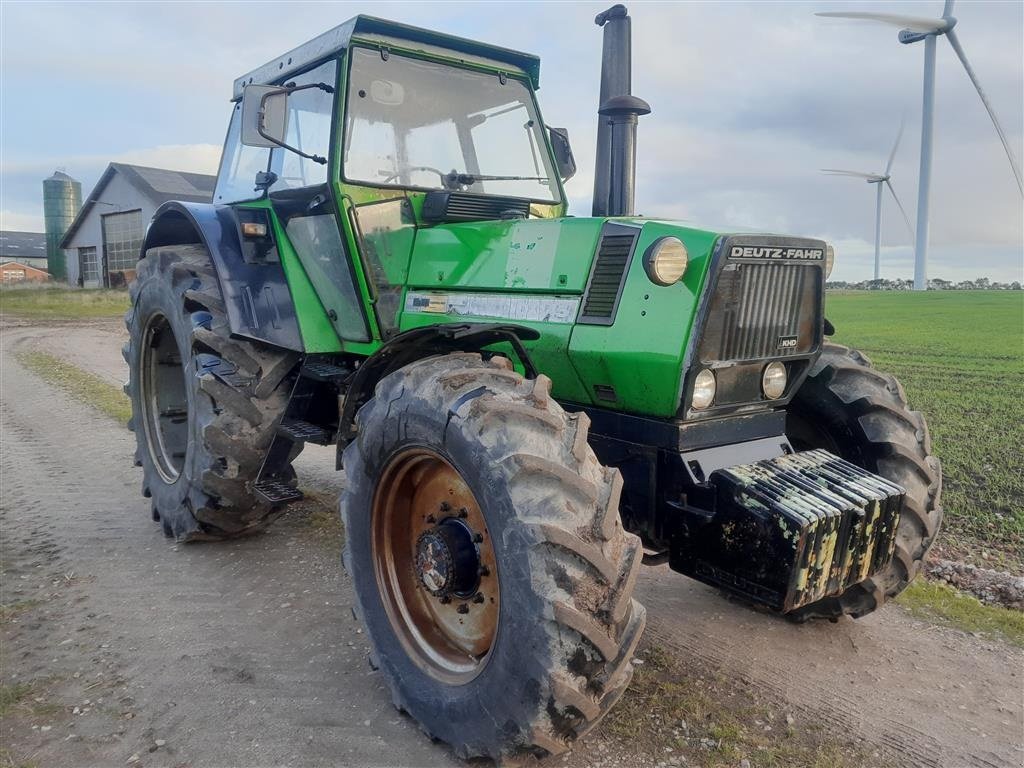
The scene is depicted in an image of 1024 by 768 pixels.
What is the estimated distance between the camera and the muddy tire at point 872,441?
3705 mm

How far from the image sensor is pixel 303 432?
4582mm

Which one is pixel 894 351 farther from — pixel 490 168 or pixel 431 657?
pixel 431 657

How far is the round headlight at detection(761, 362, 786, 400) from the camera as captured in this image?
360 centimetres

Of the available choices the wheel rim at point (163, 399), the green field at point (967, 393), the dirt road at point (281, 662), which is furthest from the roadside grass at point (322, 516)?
the green field at point (967, 393)

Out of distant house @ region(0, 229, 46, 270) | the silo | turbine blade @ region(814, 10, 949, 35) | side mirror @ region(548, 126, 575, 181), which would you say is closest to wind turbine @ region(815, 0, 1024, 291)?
turbine blade @ region(814, 10, 949, 35)

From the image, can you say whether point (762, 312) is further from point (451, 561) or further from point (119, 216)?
point (119, 216)

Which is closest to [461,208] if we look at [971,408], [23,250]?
[971,408]

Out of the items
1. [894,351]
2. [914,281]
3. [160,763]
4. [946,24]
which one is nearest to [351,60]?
[160,763]

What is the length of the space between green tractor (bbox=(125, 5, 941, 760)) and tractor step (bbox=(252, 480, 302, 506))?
0.03 meters

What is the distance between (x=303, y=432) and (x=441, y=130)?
185cm

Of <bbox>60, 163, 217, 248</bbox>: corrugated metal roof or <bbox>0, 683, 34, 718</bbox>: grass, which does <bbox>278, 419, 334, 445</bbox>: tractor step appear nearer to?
<bbox>0, 683, 34, 718</bbox>: grass

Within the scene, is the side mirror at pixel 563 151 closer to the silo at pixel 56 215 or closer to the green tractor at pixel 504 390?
the green tractor at pixel 504 390

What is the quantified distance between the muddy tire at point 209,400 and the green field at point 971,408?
3.97 meters

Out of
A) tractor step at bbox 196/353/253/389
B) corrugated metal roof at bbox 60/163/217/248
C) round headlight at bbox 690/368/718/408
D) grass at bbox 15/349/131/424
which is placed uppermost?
corrugated metal roof at bbox 60/163/217/248
